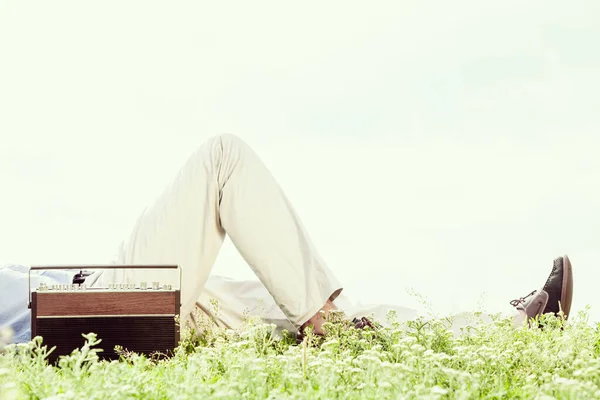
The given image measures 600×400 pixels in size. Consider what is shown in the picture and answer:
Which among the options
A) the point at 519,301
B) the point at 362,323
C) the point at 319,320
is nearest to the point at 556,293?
the point at 519,301

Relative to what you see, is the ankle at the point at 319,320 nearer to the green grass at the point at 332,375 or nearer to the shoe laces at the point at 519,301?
the green grass at the point at 332,375

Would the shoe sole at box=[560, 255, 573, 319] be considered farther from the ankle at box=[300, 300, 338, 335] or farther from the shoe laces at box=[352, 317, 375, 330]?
the ankle at box=[300, 300, 338, 335]

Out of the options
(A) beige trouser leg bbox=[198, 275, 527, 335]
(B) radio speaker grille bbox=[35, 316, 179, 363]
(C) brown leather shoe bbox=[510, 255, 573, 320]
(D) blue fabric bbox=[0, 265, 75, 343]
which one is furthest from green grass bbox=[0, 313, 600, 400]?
(D) blue fabric bbox=[0, 265, 75, 343]

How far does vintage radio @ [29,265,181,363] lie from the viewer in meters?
2.92

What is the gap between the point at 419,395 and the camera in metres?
1.73

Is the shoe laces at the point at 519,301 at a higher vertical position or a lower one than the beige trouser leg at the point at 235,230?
lower

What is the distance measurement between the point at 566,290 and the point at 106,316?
2180 millimetres

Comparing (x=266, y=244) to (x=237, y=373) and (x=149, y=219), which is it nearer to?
(x=149, y=219)

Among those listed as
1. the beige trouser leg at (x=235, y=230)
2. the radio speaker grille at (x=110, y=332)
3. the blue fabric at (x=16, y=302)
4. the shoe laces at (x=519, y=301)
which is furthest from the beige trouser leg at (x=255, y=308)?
the blue fabric at (x=16, y=302)

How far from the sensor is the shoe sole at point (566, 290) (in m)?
3.70

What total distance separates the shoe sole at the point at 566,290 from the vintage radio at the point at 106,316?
6.28 ft

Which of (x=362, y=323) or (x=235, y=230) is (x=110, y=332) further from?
(x=362, y=323)

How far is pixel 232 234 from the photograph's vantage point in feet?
10.9

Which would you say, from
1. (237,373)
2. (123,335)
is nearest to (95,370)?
(237,373)
